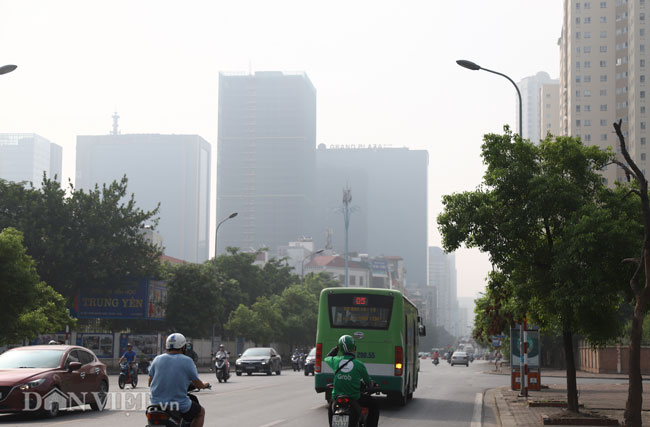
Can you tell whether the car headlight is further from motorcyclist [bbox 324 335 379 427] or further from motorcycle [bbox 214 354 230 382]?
motorcycle [bbox 214 354 230 382]

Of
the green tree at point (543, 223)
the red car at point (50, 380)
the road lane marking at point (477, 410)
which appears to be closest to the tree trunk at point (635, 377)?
the green tree at point (543, 223)

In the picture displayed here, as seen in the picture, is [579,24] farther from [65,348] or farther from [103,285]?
[65,348]

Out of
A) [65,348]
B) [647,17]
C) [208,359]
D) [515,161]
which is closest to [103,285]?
[208,359]

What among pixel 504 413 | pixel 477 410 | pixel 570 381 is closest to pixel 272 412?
pixel 504 413

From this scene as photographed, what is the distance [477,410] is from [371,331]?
3.47m

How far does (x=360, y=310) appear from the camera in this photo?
848 inches

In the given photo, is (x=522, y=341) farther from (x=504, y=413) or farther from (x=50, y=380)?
(x=50, y=380)

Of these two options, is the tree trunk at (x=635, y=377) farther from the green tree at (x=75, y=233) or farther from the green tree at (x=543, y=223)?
the green tree at (x=75, y=233)

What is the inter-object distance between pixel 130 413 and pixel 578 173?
432 inches

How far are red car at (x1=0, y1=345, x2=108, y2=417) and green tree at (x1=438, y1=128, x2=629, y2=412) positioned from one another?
331 inches

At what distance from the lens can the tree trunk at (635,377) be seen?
14383mm

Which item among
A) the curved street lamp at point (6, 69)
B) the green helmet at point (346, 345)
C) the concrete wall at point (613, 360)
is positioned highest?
the curved street lamp at point (6, 69)

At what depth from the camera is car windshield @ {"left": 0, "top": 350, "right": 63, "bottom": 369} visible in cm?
1802

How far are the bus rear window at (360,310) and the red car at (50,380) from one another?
18.7 ft
